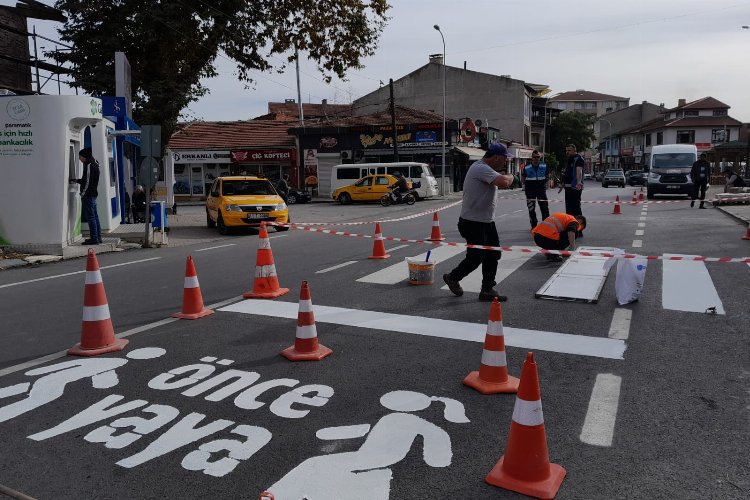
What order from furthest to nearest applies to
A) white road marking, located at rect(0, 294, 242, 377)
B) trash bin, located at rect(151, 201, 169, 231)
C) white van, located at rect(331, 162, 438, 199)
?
white van, located at rect(331, 162, 438, 199) → trash bin, located at rect(151, 201, 169, 231) → white road marking, located at rect(0, 294, 242, 377)

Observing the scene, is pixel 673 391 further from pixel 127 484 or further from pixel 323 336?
pixel 127 484

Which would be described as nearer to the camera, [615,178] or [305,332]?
[305,332]

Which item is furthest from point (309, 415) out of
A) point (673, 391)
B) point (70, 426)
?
point (673, 391)

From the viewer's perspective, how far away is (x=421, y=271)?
7.88m

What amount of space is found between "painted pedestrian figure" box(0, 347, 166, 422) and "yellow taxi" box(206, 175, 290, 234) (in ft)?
36.2

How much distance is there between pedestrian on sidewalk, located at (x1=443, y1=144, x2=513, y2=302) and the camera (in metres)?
6.91

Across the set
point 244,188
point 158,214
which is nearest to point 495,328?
point 158,214

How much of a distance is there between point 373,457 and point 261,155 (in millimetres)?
42170

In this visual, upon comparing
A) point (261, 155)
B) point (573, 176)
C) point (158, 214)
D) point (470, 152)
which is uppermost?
point (261, 155)

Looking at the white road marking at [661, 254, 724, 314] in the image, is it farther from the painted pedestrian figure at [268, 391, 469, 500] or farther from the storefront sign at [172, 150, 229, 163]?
the storefront sign at [172, 150, 229, 163]

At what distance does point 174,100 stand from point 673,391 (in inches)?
934

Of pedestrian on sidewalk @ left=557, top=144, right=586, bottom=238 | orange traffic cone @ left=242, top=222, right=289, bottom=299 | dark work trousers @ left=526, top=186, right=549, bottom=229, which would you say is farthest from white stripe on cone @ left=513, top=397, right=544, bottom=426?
dark work trousers @ left=526, top=186, right=549, bottom=229

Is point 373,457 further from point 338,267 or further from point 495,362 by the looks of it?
point 338,267

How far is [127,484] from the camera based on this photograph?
9.75ft
